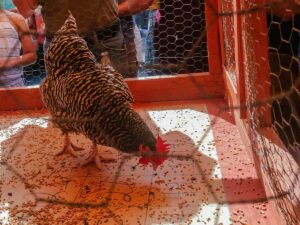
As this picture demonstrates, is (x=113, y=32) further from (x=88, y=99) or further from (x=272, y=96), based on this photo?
(x=272, y=96)

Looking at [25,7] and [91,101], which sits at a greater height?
[25,7]

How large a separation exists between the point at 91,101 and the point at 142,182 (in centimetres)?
23

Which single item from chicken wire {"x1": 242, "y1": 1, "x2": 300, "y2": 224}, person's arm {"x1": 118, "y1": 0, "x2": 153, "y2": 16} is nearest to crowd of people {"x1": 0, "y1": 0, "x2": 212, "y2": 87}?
person's arm {"x1": 118, "y1": 0, "x2": 153, "y2": 16}

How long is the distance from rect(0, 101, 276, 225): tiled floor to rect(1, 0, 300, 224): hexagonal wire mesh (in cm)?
4

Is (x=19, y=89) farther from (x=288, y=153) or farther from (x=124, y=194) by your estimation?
(x=288, y=153)

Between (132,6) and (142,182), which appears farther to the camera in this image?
(132,6)

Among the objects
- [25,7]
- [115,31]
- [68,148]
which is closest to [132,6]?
[115,31]

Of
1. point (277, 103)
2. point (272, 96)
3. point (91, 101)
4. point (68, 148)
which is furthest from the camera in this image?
point (68, 148)

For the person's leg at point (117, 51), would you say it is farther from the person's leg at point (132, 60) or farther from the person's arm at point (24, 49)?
the person's arm at point (24, 49)

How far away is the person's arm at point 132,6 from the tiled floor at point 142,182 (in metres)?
0.38

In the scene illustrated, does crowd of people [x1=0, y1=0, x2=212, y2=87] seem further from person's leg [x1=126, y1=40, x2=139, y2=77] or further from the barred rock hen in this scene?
the barred rock hen

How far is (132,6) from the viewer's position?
62.4 inches

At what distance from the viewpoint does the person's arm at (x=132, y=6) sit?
5.09 ft

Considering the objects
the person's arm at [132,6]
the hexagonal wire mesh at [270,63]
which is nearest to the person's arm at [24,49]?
the hexagonal wire mesh at [270,63]
